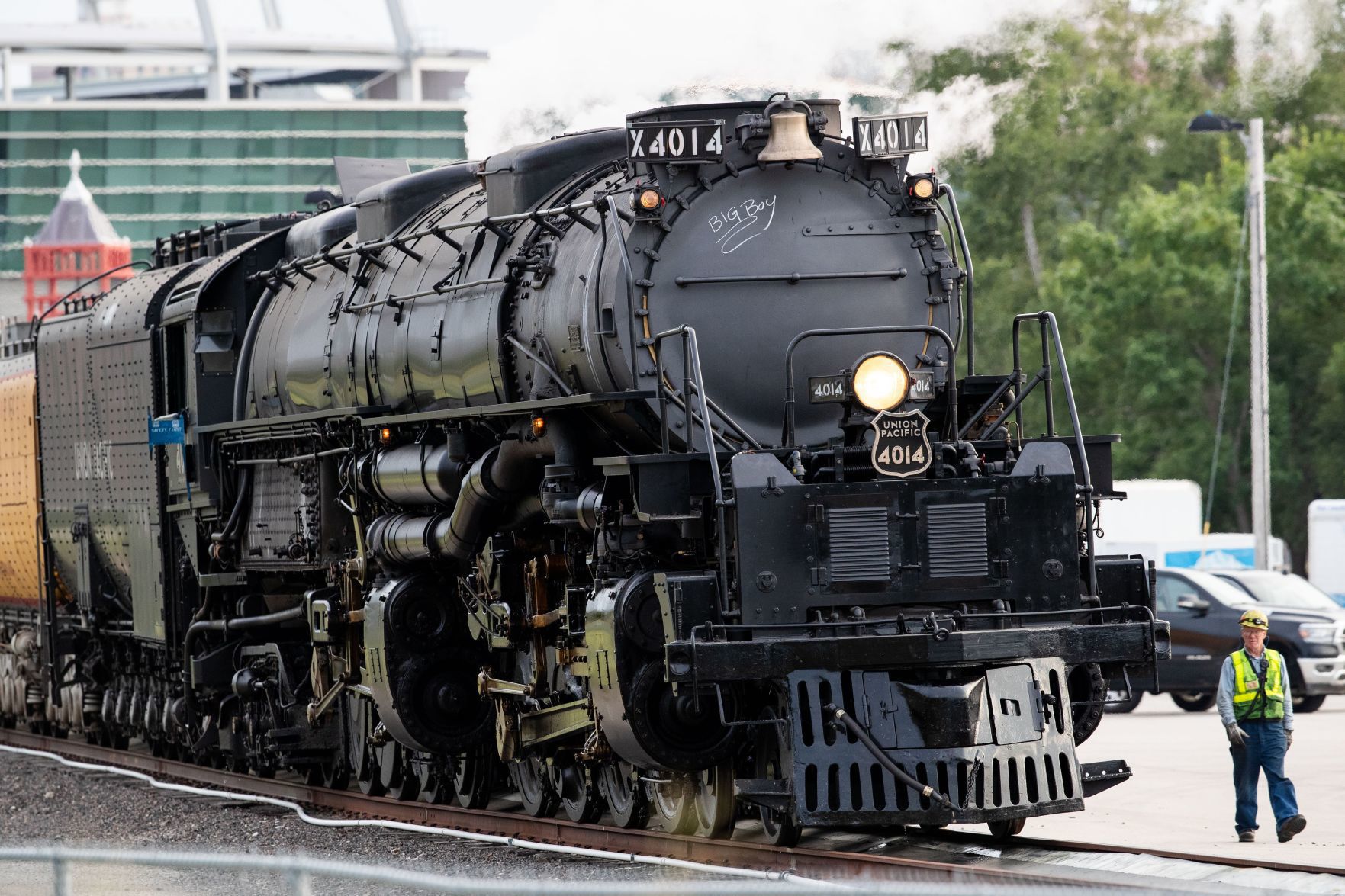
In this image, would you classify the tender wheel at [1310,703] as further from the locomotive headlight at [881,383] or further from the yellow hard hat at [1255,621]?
the locomotive headlight at [881,383]

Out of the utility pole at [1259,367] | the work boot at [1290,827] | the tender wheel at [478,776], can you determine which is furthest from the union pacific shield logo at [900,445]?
the utility pole at [1259,367]

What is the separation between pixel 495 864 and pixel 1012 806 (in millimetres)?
2961

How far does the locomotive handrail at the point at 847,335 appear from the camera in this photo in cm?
1087

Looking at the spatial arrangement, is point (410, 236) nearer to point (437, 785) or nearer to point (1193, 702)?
point (437, 785)

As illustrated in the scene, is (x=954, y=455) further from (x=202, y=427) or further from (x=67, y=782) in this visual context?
(x=67, y=782)

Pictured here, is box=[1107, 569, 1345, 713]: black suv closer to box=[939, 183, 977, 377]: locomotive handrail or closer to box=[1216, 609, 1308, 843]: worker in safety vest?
box=[1216, 609, 1308, 843]: worker in safety vest

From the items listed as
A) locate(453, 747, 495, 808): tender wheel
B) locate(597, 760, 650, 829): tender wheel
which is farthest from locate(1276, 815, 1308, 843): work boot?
locate(453, 747, 495, 808): tender wheel

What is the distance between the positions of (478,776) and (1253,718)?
5.06 metres

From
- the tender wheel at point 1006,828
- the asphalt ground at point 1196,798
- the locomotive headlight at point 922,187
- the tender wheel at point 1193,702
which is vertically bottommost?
the tender wheel at point 1193,702

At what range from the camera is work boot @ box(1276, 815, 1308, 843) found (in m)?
12.1

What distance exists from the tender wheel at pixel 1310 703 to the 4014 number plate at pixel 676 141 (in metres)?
13.7

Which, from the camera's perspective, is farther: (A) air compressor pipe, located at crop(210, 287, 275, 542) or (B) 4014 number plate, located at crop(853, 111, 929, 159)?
(A) air compressor pipe, located at crop(210, 287, 275, 542)

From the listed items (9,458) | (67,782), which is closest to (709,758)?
(67,782)

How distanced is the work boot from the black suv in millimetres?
10219
